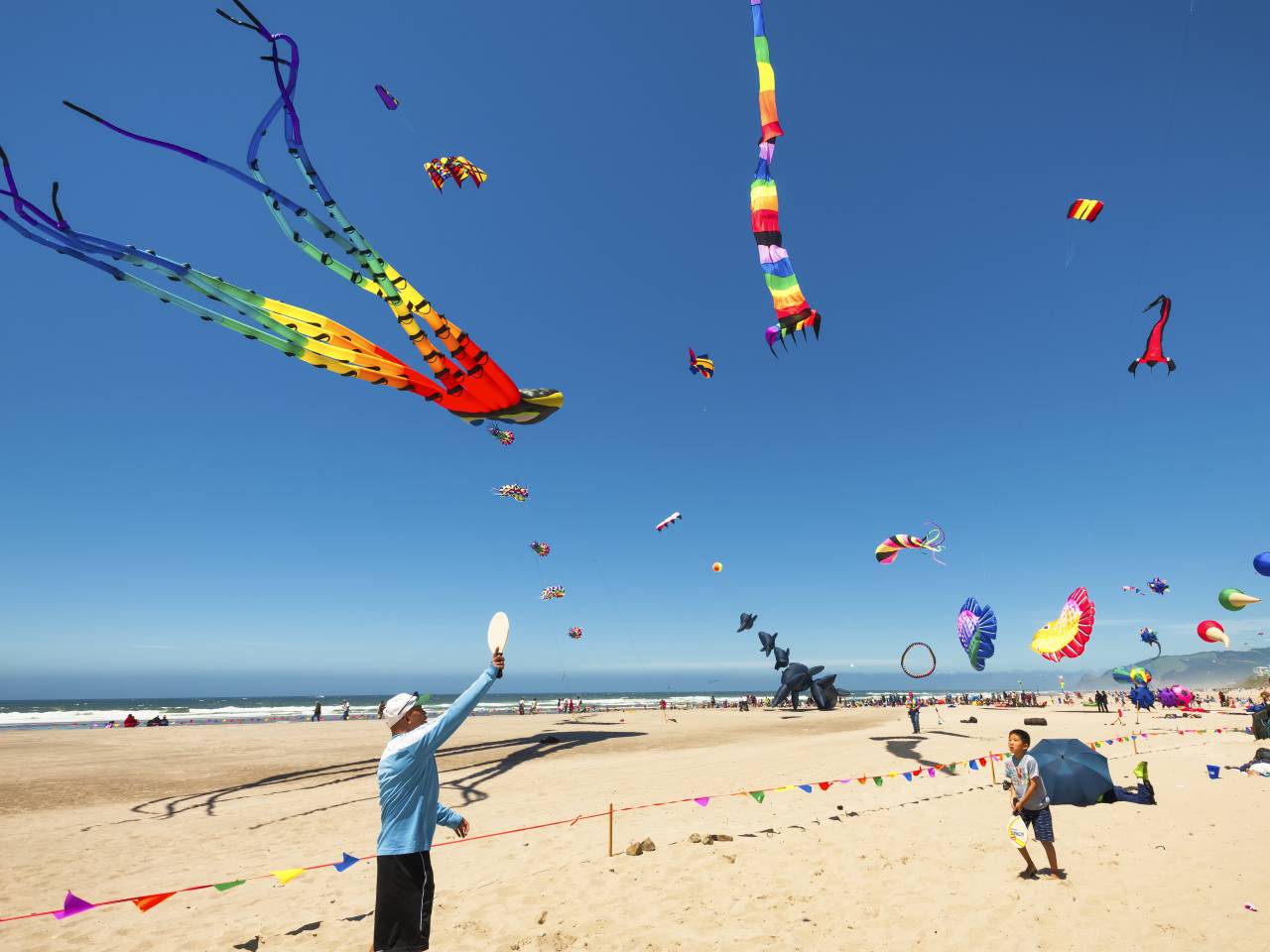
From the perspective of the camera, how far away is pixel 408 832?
158 inches

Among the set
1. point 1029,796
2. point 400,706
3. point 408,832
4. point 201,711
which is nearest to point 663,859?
point 1029,796

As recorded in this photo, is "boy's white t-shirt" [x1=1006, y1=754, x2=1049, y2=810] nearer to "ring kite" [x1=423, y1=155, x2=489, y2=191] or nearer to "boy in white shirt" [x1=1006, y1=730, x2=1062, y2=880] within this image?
"boy in white shirt" [x1=1006, y1=730, x2=1062, y2=880]

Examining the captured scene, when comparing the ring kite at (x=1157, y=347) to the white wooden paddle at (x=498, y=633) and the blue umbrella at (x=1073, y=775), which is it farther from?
the white wooden paddle at (x=498, y=633)

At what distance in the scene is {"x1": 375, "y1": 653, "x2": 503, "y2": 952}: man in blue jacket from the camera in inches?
155

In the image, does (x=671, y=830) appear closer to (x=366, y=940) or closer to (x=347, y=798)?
(x=366, y=940)

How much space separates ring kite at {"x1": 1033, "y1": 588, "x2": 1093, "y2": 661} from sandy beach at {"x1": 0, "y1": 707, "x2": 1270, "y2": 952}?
3192 mm

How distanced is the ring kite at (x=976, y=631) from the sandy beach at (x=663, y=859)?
3.24 meters

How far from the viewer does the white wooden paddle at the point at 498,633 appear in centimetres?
428

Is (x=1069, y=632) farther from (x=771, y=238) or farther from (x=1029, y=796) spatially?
(x=771, y=238)

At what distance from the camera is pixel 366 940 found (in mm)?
6406

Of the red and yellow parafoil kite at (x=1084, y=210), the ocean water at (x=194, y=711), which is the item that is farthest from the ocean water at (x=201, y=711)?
the red and yellow parafoil kite at (x=1084, y=210)

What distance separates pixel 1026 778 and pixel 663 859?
5263 mm

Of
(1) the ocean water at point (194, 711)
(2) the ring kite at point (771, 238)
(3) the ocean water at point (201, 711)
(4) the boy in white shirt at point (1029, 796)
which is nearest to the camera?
(4) the boy in white shirt at point (1029, 796)

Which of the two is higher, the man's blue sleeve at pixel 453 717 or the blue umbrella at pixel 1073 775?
the man's blue sleeve at pixel 453 717
